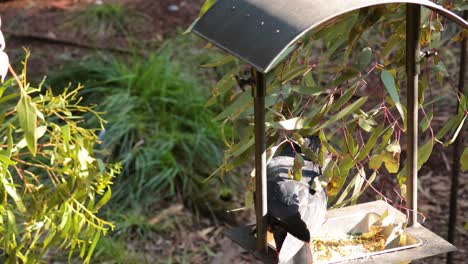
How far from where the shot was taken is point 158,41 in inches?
192

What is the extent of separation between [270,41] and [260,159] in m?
0.30

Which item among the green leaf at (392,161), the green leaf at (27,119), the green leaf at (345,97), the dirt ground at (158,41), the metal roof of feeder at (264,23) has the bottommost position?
the dirt ground at (158,41)

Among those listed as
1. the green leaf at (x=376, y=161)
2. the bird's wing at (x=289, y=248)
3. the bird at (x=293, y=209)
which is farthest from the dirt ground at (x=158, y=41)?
the bird's wing at (x=289, y=248)

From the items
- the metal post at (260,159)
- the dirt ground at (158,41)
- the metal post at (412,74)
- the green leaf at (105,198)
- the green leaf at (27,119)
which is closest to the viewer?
the green leaf at (27,119)

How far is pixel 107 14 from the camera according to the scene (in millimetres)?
5000

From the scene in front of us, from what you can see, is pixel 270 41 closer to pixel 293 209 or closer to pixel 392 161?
pixel 293 209

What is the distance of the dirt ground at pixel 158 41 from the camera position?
3.54m

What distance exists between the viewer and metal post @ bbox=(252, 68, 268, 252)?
156 cm

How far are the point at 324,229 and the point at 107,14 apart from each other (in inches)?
135

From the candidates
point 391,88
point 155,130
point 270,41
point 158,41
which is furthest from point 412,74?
point 158,41

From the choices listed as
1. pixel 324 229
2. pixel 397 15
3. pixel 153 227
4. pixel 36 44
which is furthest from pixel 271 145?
pixel 36 44

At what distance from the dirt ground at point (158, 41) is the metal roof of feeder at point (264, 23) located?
2090 millimetres

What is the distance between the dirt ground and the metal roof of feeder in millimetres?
2090

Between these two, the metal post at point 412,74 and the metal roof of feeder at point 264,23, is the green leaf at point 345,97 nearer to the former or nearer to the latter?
the metal post at point 412,74
